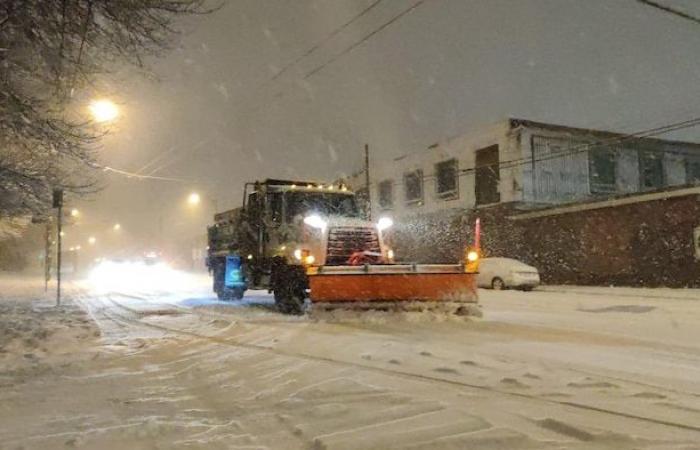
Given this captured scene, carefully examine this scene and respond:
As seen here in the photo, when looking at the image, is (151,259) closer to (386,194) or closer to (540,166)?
(386,194)

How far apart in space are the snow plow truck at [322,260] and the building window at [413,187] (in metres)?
25.8

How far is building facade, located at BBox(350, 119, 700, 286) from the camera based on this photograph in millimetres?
25281

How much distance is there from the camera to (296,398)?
20.0ft

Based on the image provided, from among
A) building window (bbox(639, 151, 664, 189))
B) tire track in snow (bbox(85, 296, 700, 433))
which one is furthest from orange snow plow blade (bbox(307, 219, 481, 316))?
building window (bbox(639, 151, 664, 189))

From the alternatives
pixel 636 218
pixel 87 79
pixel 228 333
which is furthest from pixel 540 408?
pixel 636 218

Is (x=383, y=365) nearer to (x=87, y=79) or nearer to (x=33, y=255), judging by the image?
(x=87, y=79)

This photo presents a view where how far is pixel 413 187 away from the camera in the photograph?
148ft

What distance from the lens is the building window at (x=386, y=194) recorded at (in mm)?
47594

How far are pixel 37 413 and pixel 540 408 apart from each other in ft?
14.3

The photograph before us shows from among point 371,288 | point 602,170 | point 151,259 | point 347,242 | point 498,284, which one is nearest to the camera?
point 371,288

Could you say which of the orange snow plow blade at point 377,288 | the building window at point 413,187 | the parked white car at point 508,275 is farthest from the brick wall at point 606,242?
the orange snow plow blade at point 377,288

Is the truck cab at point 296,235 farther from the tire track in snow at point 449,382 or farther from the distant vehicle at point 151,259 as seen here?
the distant vehicle at point 151,259

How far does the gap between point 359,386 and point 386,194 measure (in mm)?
42116

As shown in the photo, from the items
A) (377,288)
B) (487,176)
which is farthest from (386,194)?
(377,288)
